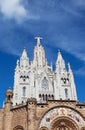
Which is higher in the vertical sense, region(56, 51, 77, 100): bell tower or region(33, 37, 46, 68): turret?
region(33, 37, 46, 68): turret

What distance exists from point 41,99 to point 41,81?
8089 mm

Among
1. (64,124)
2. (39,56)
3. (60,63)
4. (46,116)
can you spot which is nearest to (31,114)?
(46,116)

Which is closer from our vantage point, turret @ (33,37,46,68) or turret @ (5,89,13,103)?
turret @ (5,89,13,103)

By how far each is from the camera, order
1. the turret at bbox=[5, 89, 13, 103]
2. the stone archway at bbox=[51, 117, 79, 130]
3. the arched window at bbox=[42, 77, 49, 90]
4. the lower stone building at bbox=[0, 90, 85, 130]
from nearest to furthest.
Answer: the lower stone building at bbox=[0, 90, 85, 130] → the stone archway at bbox=[51, 117, 79, 130] → the turret at bbox=[5, 89, 13, 103] → the arched window at bbox=[42, 77, 49, 90]

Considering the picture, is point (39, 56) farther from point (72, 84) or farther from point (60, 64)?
point (72, 84)

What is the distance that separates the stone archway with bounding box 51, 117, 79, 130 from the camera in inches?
956

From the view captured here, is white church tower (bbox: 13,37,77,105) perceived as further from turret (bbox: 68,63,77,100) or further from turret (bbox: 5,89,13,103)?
turret (bbox: 5,89,13,103)

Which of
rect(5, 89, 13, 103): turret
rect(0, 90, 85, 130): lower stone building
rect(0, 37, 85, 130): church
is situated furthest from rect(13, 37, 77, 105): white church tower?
rect(0, 90, 85, 130): lower stone building

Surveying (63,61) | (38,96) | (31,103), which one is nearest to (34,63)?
(63,61)

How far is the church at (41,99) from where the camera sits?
2411 cm

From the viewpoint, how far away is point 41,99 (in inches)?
2859

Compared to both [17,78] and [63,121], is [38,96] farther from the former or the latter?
[63,121]

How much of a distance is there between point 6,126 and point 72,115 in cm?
730

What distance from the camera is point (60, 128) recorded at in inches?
973
